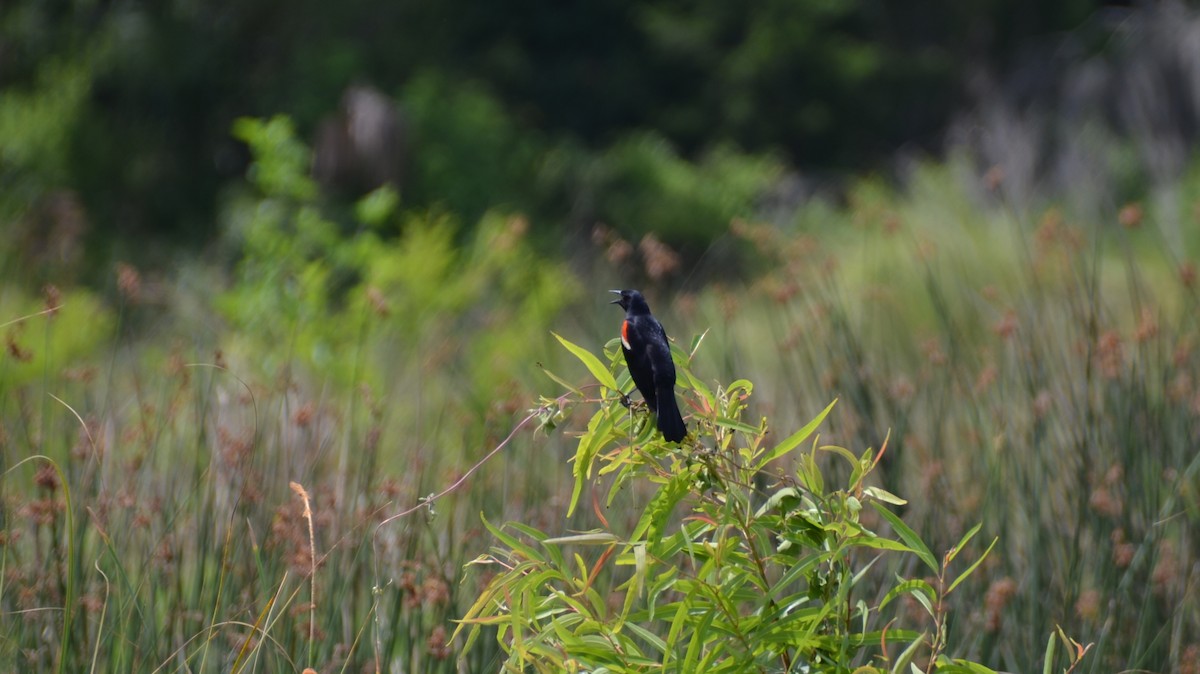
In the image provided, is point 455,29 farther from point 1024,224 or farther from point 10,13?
point 1024,224

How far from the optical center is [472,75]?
13562 mm

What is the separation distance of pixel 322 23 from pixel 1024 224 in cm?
838

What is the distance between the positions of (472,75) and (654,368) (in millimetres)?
12540

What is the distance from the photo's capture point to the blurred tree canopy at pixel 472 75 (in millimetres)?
11312

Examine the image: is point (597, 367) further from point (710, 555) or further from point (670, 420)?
point (710, 555)

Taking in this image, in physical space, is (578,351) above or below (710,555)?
above

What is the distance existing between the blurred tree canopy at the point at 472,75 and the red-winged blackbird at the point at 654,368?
8.90m

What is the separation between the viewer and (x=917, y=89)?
50.0 ft

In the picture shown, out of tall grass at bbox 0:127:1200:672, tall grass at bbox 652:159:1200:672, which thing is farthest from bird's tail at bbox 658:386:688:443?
tall grass at bbox 652:159:1200:672

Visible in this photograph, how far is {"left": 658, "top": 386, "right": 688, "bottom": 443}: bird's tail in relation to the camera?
133 cm

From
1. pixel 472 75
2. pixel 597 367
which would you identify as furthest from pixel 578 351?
pixel 472 75

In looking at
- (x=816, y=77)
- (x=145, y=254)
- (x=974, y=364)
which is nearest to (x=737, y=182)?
(x=816, y=77)

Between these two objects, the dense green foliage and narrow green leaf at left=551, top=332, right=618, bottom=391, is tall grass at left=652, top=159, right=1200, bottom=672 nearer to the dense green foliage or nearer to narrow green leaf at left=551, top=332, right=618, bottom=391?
the dense green foliage

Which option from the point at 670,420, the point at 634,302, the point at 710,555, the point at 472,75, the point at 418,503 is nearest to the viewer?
the point at 670,420
